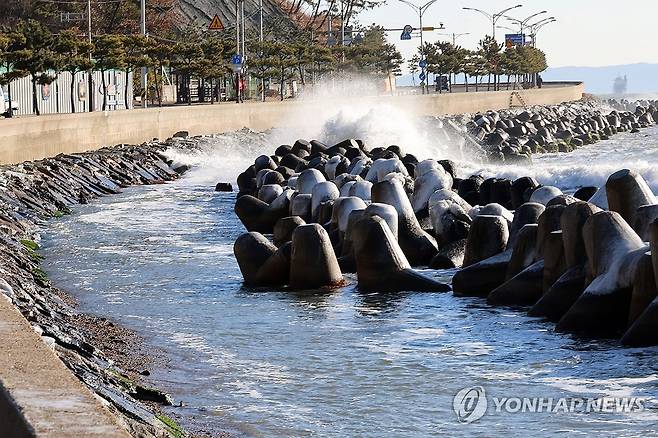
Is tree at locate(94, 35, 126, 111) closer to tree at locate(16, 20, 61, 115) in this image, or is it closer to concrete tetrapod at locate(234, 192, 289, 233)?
Result: tree at locate(16, 20, 61, 115)

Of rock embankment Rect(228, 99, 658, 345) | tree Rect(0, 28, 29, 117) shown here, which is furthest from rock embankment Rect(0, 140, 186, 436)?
tree Rect(0, 28, 29, 117)

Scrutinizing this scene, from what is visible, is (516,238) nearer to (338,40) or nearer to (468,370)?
(468,370)

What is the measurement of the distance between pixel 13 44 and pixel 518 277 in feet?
95.7

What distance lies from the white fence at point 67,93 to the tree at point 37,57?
3.11 meters

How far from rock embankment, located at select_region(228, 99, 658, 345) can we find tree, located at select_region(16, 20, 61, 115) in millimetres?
18207

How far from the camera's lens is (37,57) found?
39906mm

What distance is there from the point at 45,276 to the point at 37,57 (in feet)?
81.9

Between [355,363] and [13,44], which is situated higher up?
[13,44]

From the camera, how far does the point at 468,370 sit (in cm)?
1053

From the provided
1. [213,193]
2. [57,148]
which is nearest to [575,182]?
[213,193]

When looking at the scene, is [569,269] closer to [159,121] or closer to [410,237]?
[410,237]

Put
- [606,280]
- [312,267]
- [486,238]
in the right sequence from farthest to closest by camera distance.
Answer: [486,238] < [312,267] < [606,280]

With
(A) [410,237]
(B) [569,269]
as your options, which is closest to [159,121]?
(A) [410,237]

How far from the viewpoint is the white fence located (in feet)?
151
